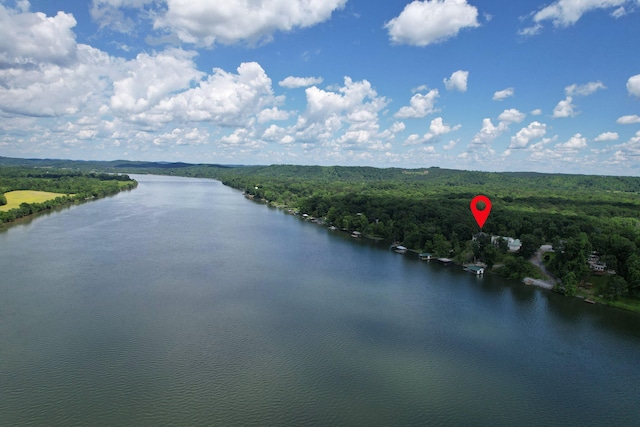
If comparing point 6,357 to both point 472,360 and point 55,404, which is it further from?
point 472,360

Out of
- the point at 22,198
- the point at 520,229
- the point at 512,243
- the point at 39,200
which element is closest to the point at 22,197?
the point at 22,198

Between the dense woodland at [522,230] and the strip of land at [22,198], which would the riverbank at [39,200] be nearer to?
the strip of land at [22,198]

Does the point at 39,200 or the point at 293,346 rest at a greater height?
the point at 39,200

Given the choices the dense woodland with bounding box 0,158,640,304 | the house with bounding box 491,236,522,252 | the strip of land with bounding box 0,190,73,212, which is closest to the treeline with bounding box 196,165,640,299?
the dense woodland with bounding box 0,158,640,304

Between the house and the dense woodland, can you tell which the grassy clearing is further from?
the house

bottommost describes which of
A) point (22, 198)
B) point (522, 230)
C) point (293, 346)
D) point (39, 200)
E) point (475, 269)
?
point (293, 346)

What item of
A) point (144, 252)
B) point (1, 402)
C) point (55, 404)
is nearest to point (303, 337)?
point (55, 404)

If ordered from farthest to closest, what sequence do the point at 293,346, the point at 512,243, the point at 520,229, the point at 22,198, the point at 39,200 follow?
1. the point at 22,198
2. the point at 39,200
3. the point at 520,229
4. the point at 512,243
5. the point at 293,346

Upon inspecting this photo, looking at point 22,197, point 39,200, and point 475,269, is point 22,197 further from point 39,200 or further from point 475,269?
point 475,269
